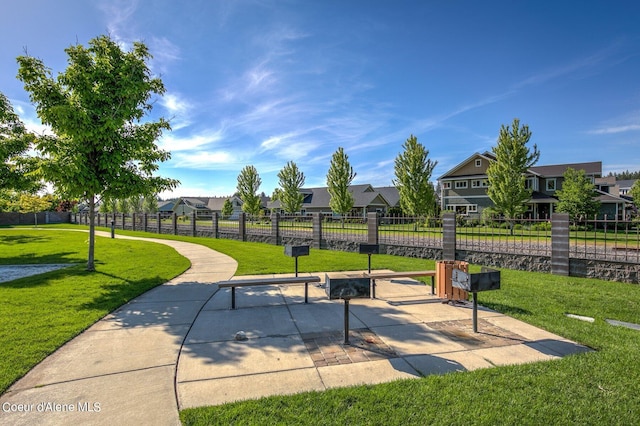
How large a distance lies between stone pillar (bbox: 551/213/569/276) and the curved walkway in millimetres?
10243

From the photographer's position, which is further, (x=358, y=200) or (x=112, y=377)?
(x=358, y=200)

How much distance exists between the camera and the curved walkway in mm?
3031

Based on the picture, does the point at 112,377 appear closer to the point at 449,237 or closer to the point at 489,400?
the point at 489,400

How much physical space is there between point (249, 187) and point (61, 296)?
4013cm

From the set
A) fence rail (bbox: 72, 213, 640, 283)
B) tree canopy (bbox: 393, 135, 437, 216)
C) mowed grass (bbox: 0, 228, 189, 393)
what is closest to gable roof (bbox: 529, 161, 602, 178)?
tree canopy (bbox: 393, 135, 437, 216)

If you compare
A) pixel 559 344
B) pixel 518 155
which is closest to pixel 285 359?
pixel 559 344

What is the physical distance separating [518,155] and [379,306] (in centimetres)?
2748

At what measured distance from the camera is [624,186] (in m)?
90.6

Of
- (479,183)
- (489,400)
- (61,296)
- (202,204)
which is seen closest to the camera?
(489,400)

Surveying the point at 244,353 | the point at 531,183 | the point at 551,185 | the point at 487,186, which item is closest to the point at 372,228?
the point at 244,353

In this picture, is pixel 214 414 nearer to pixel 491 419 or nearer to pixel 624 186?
pixel 491 419

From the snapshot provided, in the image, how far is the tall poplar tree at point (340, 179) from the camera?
36.3 meters

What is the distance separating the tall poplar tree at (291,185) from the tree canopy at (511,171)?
79.2 ft

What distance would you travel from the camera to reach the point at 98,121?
8.40 m
